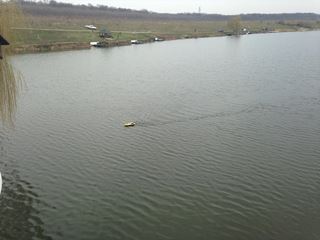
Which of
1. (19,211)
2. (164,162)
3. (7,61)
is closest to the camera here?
(19,211)

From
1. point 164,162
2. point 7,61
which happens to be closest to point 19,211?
point 7,61

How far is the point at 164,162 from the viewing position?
32938 mm

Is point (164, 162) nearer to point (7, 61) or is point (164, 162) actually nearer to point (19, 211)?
point (19, 211)

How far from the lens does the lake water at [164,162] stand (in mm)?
24141

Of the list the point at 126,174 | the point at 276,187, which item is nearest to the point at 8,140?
the point at 126,174

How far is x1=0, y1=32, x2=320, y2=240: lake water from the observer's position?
24.1 meters

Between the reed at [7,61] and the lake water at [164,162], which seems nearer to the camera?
the lake water at [164,162]

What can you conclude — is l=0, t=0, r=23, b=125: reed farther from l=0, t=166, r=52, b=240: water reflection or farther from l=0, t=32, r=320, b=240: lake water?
l=0, t=32, r=320, b=240: lake water

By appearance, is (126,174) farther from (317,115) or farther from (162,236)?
(317,115)

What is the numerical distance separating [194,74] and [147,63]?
64.6 feet

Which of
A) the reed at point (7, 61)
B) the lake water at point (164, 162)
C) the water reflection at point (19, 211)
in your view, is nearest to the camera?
the water reflection at point (19, 211)

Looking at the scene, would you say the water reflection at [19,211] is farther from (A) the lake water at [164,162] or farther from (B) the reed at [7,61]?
(B) the reed at [7,61]

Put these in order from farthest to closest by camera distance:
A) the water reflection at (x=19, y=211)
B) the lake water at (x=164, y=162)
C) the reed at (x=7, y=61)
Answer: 1. the reed at (x=7, y=61)
2. the lake water at (x=164, y=162)
3. the water reflection at (x=19, y=211)

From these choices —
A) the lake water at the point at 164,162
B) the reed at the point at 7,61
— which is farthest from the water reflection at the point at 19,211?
the reed at the point at 7,61
